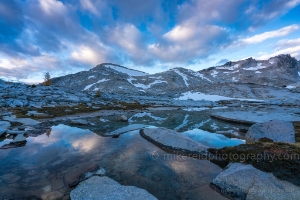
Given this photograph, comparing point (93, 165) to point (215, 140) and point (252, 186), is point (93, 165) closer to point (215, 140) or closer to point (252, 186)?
point (252, 186)

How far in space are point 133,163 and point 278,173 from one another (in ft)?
28.8

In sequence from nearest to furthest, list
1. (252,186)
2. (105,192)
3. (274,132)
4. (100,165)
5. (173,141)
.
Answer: (105,192) < (252,186) < (100,165) < (173,141) < (274,132)

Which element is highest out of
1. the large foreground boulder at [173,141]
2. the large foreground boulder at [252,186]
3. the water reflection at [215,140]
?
the large foreground boulder at [173,141]

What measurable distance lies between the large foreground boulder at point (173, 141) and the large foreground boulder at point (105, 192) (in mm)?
6889

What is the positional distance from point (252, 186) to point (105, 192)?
7.11 metres

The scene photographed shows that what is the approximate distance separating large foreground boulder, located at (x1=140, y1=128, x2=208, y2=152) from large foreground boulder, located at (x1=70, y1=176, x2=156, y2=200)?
689cm

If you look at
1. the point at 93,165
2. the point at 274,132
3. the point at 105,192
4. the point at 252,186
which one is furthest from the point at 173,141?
the point at 274,132

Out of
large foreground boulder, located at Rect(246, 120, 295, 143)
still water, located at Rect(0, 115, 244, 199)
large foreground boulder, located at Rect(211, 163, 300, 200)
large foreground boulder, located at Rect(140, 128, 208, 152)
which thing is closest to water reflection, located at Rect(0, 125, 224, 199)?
still water, located at Rect(0, 115, 244, 199)

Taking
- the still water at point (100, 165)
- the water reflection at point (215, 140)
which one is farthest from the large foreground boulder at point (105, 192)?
the water reflection at point (215, 140)

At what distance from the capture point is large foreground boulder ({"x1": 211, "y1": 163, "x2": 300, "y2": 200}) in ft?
25.3

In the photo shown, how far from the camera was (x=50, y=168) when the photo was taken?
36.3 ft

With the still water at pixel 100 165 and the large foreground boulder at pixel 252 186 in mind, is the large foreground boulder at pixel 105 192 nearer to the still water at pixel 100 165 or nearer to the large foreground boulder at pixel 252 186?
the still water at pixel 100 165

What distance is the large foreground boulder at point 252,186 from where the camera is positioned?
771 cm

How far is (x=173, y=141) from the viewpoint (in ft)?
50.0
